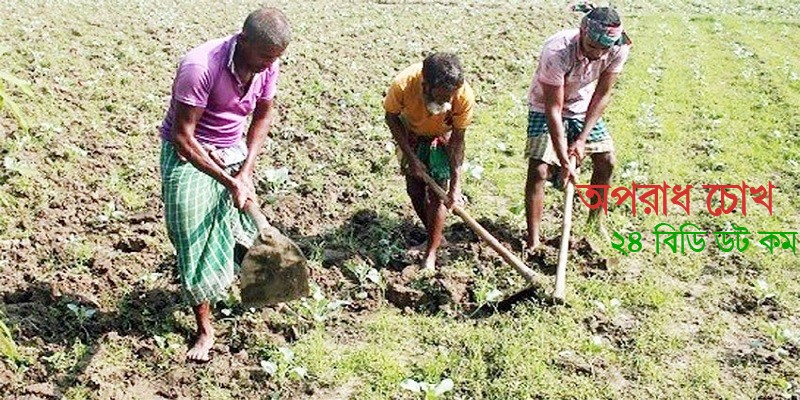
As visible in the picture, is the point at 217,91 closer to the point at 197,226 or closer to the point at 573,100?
the point at 197,226

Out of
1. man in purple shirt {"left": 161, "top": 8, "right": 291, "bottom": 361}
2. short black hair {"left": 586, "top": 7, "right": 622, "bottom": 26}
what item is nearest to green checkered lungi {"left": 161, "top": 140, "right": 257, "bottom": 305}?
man in purple shirt {"left": 161, "top": 8, "right": 291, "bottom": 361}

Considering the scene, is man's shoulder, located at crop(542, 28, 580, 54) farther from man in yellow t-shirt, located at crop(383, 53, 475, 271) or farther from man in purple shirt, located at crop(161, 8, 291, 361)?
man in purple shirt, located at crop(161, 8, 291, 361)

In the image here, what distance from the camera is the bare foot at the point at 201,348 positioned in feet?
13.6

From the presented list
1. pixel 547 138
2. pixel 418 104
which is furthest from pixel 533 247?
pixel 418 104

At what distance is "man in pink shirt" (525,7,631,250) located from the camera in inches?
194

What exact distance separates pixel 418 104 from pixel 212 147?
4.64 ft

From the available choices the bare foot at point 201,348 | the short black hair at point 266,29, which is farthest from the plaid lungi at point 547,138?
the bare foot at point 201,348

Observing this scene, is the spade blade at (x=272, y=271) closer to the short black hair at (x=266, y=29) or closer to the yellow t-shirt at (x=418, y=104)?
the short black hair at (x=266, y=29)

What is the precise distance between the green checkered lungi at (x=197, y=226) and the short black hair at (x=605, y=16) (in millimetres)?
2340

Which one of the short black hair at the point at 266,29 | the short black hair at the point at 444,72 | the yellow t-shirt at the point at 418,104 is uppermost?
the short black hair at the point at 266,29

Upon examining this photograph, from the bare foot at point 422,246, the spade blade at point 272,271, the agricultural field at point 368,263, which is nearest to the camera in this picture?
the spade blade at point 272,271

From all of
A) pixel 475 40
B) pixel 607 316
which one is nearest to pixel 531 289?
pixel 607 316

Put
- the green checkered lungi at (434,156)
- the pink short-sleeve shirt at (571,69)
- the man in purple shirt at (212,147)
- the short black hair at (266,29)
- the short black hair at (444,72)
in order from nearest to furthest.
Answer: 1. the short black hair at (266,29)
2. the man in purple shirt at (212,147)
3. the short black hair at (444,72)
4. the pink short-sleeve shirt at (571,69)
5. the green checkered lungi at (434,156)

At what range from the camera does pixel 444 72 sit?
4.43m
